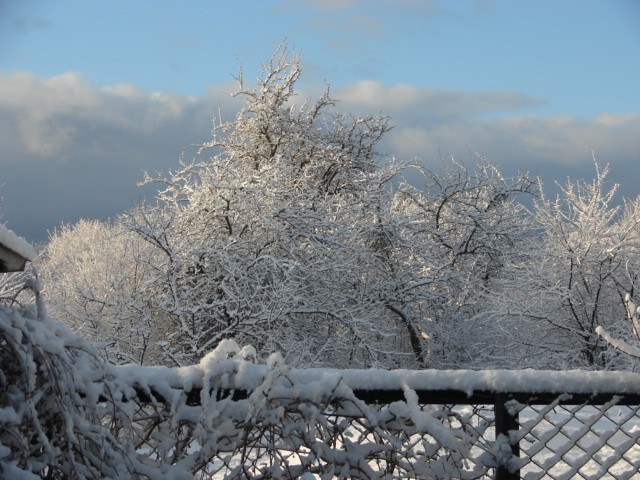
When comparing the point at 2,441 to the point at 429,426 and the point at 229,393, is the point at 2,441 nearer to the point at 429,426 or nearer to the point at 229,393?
the point at 229,393

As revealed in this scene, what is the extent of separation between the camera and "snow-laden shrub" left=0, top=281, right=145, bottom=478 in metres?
1.64

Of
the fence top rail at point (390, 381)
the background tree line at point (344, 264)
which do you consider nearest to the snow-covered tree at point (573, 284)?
the background tree line at point (344, 264)

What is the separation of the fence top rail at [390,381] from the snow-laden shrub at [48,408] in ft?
0.73

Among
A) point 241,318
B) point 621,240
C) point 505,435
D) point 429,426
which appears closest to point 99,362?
point 429,426

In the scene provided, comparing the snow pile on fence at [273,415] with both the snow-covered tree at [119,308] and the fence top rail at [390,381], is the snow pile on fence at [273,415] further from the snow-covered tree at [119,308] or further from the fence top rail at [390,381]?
the snow-covered tree at [119,308]

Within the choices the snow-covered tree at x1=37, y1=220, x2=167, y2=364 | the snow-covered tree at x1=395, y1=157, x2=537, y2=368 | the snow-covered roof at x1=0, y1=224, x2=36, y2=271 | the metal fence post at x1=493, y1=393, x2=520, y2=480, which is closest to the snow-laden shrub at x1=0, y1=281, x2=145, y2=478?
the snow-covered roof at x1=0, y1=224, x2=36, y2=271

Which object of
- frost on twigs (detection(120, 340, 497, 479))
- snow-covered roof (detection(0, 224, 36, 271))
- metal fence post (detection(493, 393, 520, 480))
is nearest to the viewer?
snow-covered roof (detection(0, 224, 36, 271))

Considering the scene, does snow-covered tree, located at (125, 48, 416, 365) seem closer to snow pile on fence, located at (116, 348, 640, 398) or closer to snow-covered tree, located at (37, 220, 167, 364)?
snow-covered tree, located at (37, 220, 167, 364)

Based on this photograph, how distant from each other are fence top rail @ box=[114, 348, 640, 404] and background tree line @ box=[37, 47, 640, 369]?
953cm

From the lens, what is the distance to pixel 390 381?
207cm

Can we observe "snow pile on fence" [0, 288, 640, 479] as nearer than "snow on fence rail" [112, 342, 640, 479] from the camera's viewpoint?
Yes

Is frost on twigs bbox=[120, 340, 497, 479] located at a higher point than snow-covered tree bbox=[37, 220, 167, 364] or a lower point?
lower

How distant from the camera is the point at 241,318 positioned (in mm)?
12586

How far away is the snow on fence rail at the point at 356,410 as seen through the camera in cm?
199
